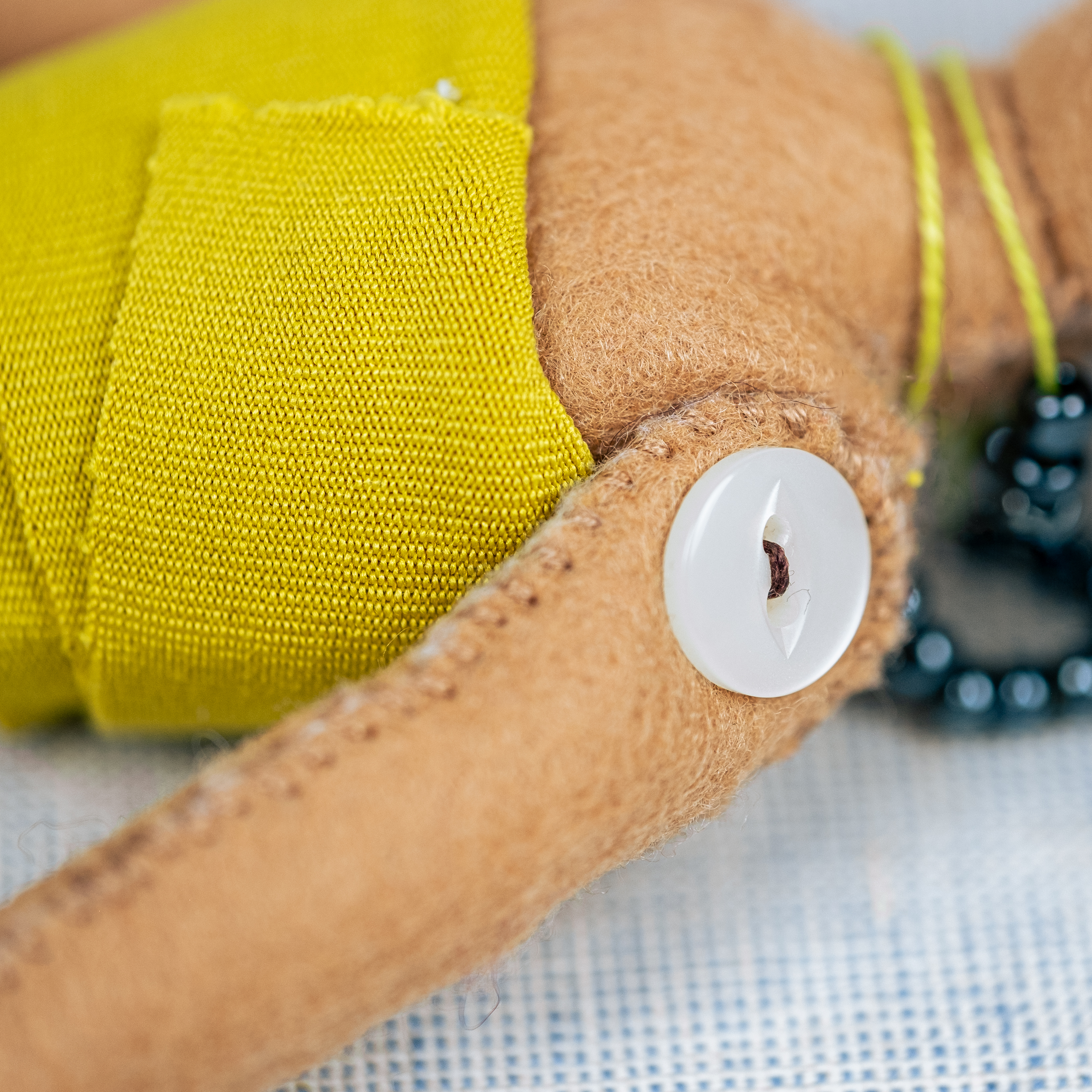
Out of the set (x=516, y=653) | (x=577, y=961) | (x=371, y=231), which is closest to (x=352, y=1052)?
(x=577, y=961)

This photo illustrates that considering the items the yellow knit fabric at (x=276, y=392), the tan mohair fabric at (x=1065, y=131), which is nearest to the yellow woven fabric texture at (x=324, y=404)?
the yellow knit fabric at (x=276, y=392)

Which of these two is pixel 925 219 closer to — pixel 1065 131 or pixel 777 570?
pixel 1065 131

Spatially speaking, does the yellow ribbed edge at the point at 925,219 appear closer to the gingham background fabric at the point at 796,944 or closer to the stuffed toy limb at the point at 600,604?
the stuffed toy limb at the point at 600,604

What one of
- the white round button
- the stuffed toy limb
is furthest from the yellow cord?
the white round button

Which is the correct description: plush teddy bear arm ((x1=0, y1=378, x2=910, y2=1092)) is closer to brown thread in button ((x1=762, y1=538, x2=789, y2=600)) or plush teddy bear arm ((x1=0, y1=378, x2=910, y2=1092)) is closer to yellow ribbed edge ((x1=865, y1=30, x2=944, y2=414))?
brown thread in button ((x1=762, y1=538, x2=789, y2=600))

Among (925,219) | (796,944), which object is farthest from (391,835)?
(925,219)

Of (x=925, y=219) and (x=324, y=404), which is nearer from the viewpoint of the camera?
(x=324, y=404)
